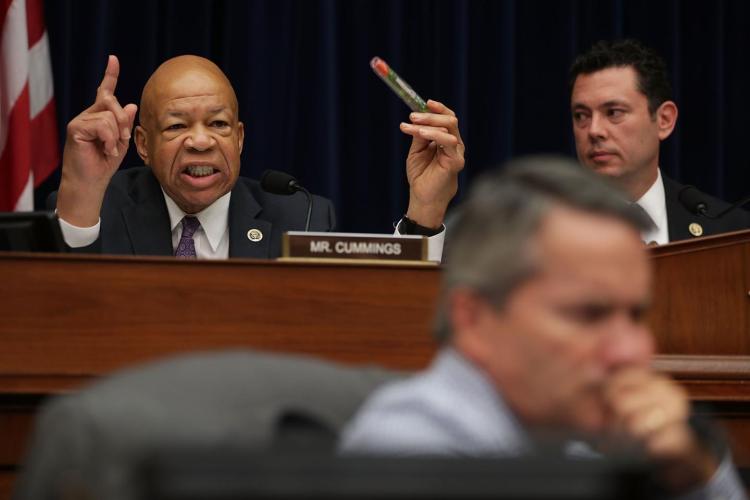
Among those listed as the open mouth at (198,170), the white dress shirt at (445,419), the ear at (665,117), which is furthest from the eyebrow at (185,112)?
the white dress shirt at (445,419)

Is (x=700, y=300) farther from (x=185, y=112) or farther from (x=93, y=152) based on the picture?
(x=185, y=112)

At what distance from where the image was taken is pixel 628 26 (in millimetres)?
5090

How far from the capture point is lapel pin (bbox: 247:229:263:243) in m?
3.63

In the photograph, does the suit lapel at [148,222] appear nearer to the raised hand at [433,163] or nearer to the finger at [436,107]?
the raised hand at [433,163]

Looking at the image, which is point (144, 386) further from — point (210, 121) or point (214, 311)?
point (210, 121)

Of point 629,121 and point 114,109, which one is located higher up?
point 629,121

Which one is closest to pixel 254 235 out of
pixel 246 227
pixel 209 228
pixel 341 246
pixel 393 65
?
pixel 246 227

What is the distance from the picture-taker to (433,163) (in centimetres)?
360

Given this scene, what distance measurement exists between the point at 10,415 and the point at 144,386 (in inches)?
50.8

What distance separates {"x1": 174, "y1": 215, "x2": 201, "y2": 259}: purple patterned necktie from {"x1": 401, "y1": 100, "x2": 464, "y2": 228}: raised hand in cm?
60

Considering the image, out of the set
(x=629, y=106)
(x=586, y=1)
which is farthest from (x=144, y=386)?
(x=586, y=1)

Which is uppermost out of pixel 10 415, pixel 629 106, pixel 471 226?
pixel 629 106

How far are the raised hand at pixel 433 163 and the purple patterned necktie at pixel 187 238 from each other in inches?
23.6

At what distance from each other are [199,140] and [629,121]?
4.38 feet
